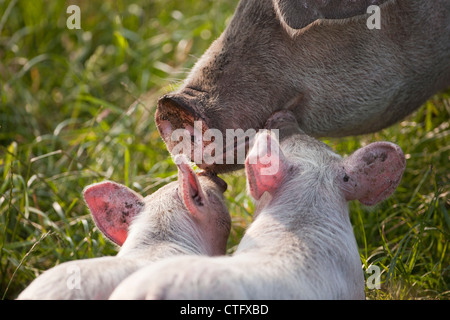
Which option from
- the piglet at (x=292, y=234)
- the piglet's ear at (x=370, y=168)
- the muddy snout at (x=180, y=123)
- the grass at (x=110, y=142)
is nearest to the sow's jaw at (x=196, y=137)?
the muddy snout at (x=180, y=123)

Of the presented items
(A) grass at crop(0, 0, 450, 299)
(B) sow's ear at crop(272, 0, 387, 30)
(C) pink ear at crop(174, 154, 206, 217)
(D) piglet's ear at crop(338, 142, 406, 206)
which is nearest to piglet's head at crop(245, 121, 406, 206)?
(D) piglet's ear at crop(338, 142, 406, 206)

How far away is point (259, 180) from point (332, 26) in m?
1.05

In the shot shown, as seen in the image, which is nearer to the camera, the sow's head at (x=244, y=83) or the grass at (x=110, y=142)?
the sow's head at (x=244, y=83)

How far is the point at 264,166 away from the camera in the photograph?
3.01m

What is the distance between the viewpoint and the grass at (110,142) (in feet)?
12.8

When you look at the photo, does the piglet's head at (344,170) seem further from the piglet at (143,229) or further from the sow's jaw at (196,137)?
the sow's jaw at (196,137)

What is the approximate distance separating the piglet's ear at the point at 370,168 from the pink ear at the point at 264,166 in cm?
26

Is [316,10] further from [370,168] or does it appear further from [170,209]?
[170,209]

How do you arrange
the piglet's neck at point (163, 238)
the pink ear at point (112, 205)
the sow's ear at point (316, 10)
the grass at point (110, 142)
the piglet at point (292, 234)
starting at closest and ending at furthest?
the piglet at point (292, 234) < the piglet's neck at point (163, 238) < the pink ear at point (112, 205) < the sow's ear at point (316, 10) < the grass at point (110, 142)

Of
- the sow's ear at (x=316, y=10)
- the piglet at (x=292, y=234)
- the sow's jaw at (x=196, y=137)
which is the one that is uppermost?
the sow's ear at (x=316, y=10)

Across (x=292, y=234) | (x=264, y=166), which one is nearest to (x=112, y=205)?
(x=264, y=166)

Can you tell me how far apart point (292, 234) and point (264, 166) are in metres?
0.32

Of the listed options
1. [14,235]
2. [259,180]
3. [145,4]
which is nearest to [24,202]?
[14,235]

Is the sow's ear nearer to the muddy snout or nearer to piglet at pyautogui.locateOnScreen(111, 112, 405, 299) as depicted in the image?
piglet at pyautogui.locateOnScreen(111, 112, 405, 299)
